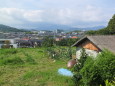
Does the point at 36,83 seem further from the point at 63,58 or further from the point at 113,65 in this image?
the point at 63,58

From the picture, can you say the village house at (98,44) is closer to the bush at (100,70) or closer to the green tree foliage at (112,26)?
the bush at (100,70)

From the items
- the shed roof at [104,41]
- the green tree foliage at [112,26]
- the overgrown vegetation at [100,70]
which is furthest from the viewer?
the green tree foliage at [112,26]

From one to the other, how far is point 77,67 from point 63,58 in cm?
918

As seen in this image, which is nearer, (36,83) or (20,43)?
(36,83)

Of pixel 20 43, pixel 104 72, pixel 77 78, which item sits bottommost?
pixel 20 43

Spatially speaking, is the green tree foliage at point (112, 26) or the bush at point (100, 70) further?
the green tree foliage at point (112, 26)

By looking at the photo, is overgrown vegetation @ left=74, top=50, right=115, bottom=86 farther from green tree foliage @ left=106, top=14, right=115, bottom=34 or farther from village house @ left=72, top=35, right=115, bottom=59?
green tree foliage @ left=106, top=14, right=115, bottom=34

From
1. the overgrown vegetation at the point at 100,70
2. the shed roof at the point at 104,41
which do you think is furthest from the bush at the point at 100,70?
the shed roof at the point at 104,41

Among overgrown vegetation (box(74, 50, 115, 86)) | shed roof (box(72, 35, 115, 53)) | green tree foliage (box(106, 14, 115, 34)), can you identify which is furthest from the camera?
green tree foliage (box(106, 14, 115, 34))

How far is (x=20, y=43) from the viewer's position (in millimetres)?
55250

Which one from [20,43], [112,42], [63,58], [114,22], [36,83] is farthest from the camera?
[20,43]

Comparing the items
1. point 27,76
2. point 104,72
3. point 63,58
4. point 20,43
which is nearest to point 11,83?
point 27,76

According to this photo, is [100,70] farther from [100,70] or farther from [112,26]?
[112,26]

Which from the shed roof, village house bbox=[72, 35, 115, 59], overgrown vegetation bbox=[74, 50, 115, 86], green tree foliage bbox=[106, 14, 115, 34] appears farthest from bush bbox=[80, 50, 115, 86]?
green tree foliage bbox=[106, 14, 115, 34]
